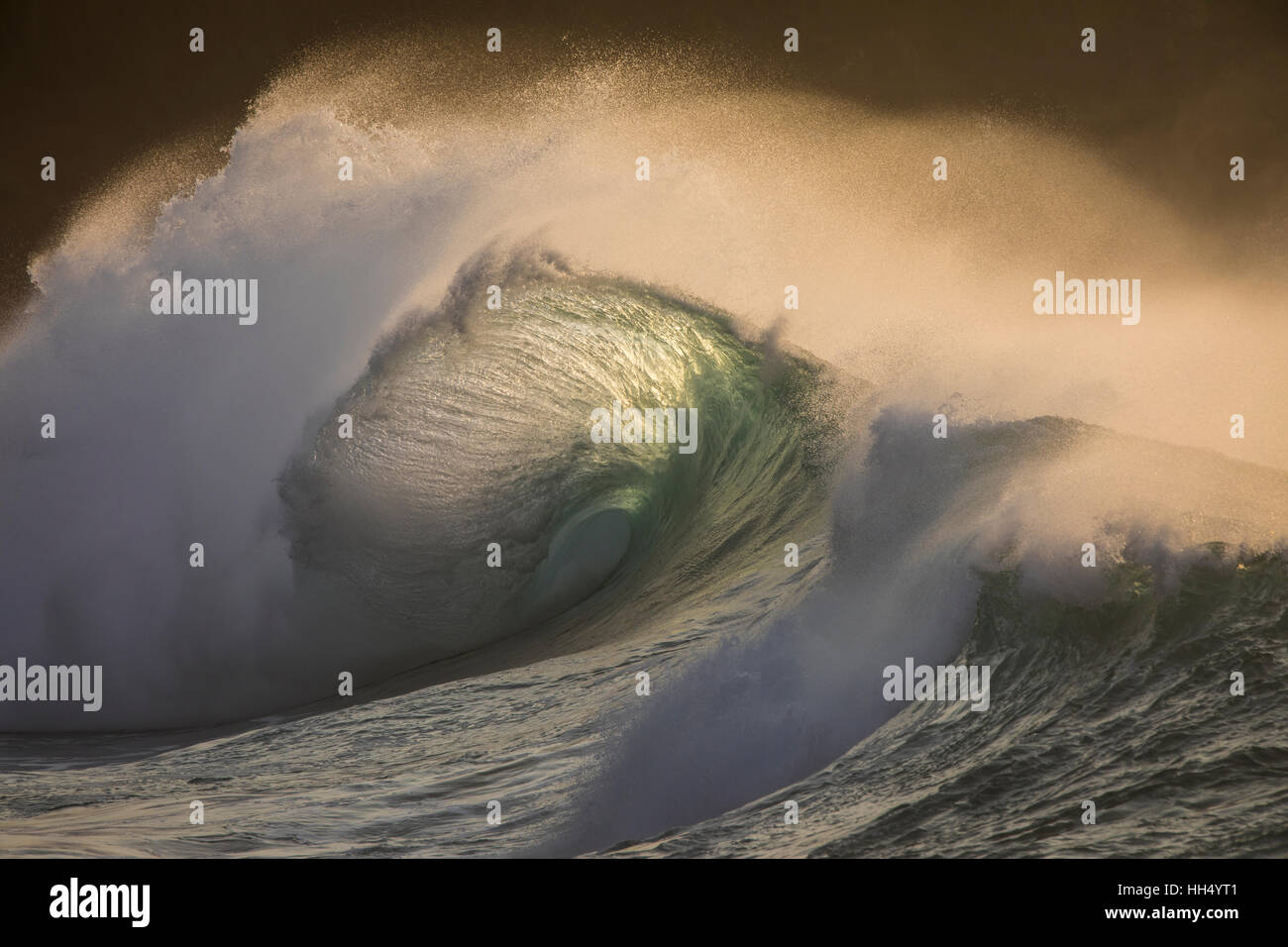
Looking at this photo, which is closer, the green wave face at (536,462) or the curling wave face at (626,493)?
the curling wave face at (626,493)

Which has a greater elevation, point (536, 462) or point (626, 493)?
point (536, 462)

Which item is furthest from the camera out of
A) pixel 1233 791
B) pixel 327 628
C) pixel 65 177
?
pixel 65 177

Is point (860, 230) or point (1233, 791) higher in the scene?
point (860, 230)

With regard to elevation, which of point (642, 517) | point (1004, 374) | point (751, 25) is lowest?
point (642, 517)

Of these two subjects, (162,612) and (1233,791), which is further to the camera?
(162,612)

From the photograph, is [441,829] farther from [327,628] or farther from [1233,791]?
[327,628]

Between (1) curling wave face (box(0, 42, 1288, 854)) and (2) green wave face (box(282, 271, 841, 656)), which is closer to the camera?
(1) curling wave face (box(0, 42, 1288, 854))
